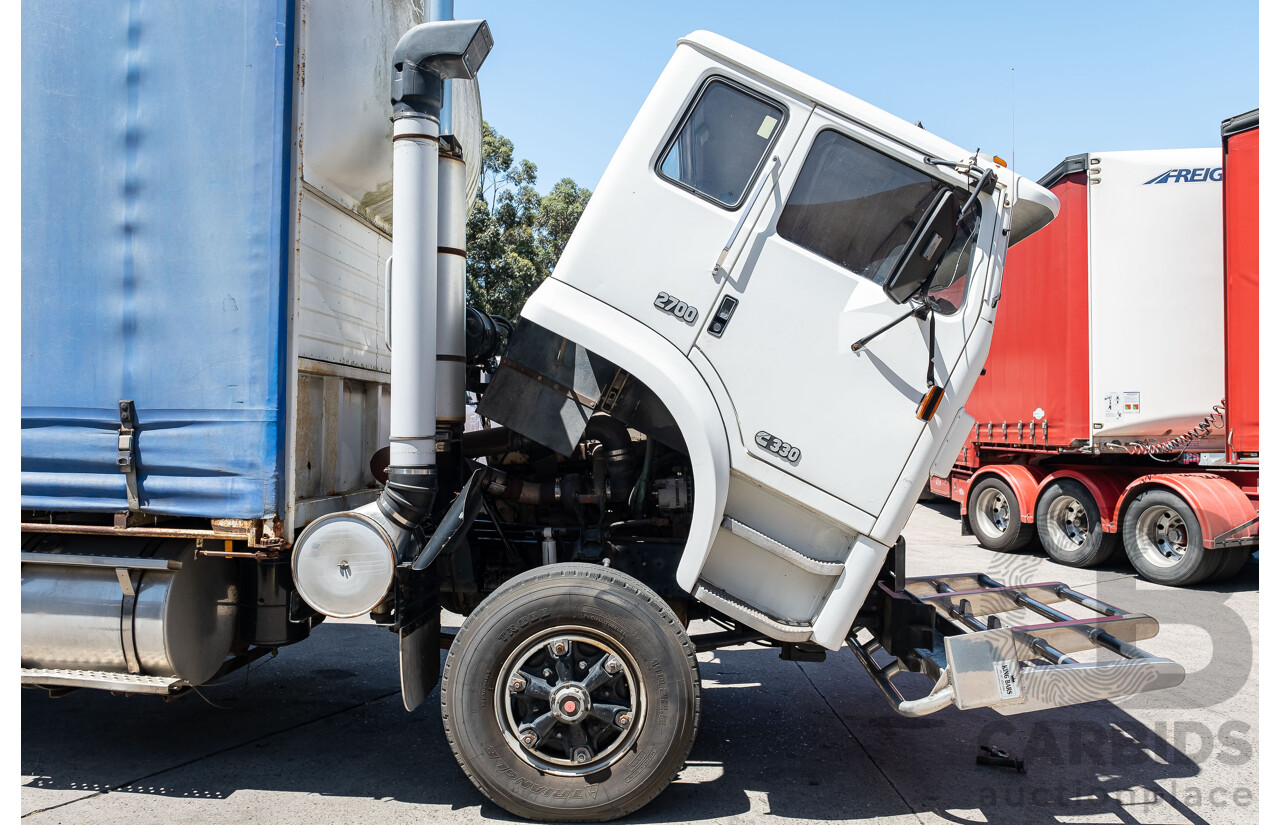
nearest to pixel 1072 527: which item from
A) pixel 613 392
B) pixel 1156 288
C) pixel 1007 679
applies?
pixel 1156 288

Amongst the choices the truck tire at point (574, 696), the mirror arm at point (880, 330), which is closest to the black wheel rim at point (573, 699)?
the truck tire at point (574, 696)

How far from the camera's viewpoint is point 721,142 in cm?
363

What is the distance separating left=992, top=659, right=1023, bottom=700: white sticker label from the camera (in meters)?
3.33

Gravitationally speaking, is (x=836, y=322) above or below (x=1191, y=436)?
above

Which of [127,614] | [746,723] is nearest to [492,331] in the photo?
[127,614]

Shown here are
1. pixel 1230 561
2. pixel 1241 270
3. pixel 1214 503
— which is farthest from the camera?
pixel 1230 561

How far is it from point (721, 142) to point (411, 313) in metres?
1.61

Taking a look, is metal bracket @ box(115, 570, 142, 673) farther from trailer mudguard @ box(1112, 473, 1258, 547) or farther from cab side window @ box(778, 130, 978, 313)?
trailer mudguard @ box(1112, 473, 1258, 547)

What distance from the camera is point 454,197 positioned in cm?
400

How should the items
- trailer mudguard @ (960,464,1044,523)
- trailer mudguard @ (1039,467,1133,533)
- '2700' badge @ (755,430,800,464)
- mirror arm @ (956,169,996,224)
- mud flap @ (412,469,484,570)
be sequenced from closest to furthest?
mirror arm @ (956,169,996,224)
'2700' badge @ (755,430,800,464)
mud flap @ (412,469,484,570)
trailer mudguard @ (1039,467,1133,533)
trailer mudguard @ (960,464,1044,523)

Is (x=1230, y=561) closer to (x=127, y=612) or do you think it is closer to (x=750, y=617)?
(x=750, y=617)

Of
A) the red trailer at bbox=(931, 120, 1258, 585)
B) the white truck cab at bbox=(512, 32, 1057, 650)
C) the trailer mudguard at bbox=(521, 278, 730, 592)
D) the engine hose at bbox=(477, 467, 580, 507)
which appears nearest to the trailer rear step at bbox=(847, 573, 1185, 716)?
the white truck cab at bbox=(512, 32, 1057, 650)

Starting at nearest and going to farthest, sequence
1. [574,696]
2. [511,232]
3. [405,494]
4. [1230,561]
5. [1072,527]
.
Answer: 1. [574,696]
2. [405,494]
3. [1230,561]
4. [1072,527]
5. [511,232]

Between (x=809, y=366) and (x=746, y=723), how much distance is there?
2307mm
